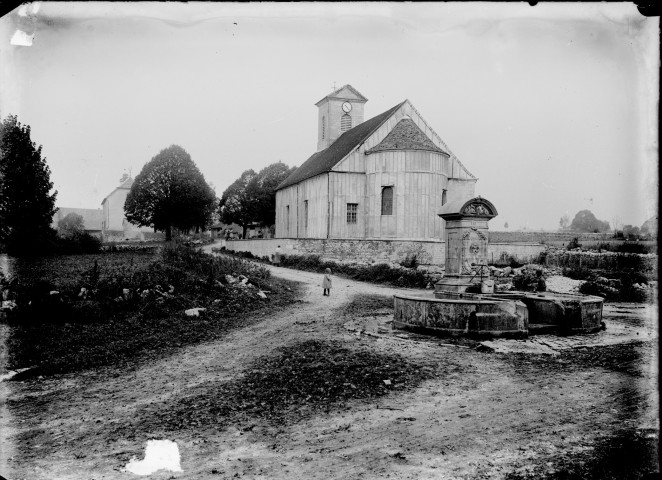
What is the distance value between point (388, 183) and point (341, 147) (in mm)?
6485

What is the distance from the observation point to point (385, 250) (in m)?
26.0

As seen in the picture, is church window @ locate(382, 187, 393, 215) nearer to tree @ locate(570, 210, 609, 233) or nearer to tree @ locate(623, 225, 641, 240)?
tree @ locate(623, 225, 641, 240)

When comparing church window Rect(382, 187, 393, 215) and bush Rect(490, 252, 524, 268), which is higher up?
church window Rect(382, 187, 393, 215)

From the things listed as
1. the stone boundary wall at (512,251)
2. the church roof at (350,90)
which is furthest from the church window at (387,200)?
the church roof at (350,90)

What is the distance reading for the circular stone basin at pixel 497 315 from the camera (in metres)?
9.23

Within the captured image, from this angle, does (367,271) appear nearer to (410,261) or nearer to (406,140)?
(410,261)

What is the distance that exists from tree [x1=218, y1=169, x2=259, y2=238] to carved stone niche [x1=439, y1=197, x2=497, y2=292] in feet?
135

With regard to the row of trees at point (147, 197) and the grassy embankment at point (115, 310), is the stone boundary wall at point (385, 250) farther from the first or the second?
the row of trees at point (147, 197)

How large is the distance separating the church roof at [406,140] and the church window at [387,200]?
2.55 metres

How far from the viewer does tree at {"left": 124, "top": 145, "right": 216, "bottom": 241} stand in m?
38.2

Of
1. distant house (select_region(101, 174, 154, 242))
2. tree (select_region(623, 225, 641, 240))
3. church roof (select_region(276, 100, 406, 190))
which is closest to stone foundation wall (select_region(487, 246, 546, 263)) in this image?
church roof (select_region(276, 100, 406, 190))

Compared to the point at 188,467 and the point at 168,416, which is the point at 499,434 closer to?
the point at 188,467

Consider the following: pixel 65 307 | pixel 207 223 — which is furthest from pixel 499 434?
pixel 207 223

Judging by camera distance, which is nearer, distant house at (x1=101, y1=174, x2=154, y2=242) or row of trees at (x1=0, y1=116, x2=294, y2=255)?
row of trees at (x1=0, y1=116, x2=294, y2=255)
